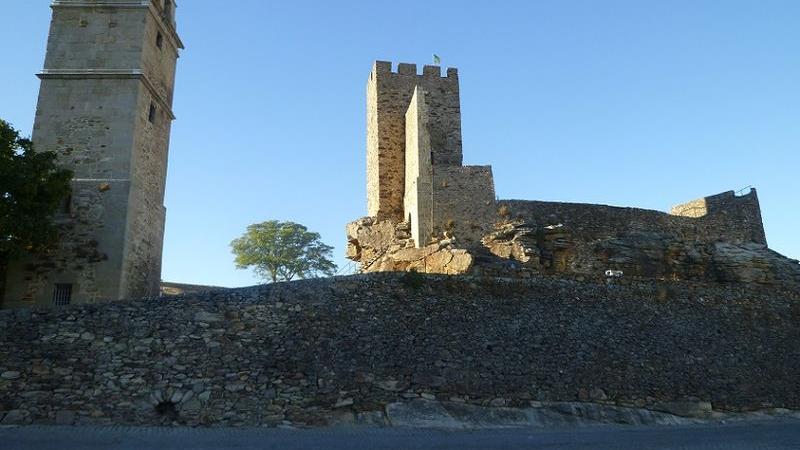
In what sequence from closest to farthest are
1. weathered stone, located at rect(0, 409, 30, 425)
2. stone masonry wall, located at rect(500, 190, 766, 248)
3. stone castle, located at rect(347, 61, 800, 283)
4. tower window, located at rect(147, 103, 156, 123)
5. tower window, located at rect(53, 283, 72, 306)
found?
weathered stone, located at rect(0, 409, 30, 425) < tower window, located at rect(53, 283, 72, 306) < tower window, located at rect(147, 103, 156, 123) < stone castle, located at rect(347, 61, 800, 283) < stone masonry wall, located at rect(500, 190, 766, 248)

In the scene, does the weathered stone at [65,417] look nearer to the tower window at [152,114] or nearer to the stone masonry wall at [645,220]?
the tower window at [152,114]

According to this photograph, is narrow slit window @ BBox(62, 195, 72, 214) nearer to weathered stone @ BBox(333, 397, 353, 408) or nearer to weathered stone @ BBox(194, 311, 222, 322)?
weathered stone @ BBox(194, 311, 222, 322)

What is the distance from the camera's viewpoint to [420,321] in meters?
14.6

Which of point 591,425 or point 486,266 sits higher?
point 486,266

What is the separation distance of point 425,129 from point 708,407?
40.4 feet

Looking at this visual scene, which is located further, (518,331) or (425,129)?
(425,129)

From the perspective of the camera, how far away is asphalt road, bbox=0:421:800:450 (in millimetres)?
9914

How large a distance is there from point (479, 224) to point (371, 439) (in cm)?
1171

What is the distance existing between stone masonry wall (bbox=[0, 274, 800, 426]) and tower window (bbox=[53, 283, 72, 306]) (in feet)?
13.7

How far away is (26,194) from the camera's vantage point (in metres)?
15.3

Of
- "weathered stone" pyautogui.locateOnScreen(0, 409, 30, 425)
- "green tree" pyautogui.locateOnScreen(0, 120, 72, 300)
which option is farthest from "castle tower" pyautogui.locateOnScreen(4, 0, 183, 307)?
"weathered stone" pyautogui.locateOnScreen(0, 409, 30, 425)

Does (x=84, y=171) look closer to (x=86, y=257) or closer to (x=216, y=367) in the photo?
(x=86, y=257)

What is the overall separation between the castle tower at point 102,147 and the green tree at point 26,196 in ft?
2.30

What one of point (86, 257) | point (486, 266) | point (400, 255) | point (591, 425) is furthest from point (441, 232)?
point (86, 257)
